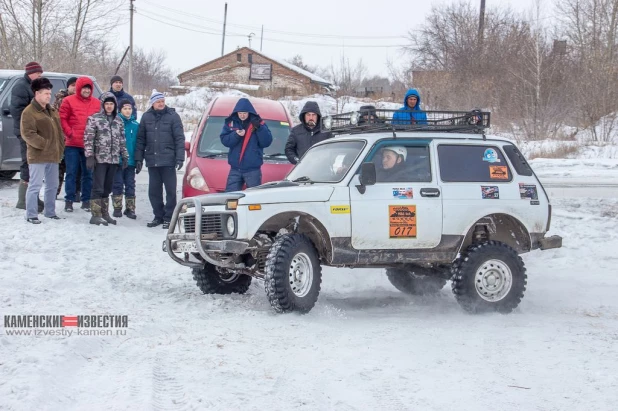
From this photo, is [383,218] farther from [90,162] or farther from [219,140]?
[90,162]

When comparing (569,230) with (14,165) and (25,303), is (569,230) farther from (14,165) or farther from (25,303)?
(14,165)

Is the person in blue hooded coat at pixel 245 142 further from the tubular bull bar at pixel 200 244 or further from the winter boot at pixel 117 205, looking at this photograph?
the winter boot at pixel 117 205

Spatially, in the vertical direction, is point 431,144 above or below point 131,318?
above

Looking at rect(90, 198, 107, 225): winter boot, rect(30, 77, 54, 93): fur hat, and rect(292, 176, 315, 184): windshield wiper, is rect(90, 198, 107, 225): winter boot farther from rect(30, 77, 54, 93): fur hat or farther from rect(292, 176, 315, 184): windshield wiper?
rect(292, 176, 315, 184): windshield wiper

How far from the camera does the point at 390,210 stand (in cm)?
755

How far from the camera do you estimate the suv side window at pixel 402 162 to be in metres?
7.72

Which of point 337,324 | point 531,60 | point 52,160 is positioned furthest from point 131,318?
point 531,60

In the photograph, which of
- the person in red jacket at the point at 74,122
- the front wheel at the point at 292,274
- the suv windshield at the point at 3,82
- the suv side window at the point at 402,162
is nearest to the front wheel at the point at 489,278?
the suv side window at the point at 402,162

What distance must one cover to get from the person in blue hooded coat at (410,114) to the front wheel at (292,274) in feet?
6.21

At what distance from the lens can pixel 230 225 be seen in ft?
23.2

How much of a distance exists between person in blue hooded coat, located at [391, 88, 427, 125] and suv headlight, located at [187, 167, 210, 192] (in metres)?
3.02

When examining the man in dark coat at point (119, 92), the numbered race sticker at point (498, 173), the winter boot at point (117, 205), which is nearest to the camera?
the numbered race sticker at point (498, 173)

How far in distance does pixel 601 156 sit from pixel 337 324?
1826 centimetres

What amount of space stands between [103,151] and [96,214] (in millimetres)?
899
